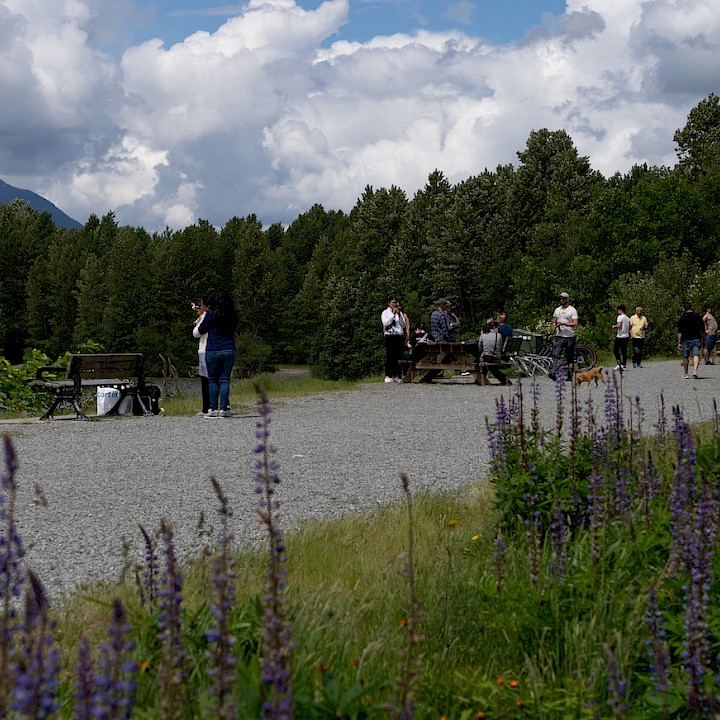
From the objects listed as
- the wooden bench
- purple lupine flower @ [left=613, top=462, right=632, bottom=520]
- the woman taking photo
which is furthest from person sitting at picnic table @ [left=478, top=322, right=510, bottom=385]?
purple lupine flower @ [left=613, top=462, right=632, bottom=520]

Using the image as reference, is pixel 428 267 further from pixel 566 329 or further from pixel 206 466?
pixel 206 466

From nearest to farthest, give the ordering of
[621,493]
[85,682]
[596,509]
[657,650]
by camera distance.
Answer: [85,682]
[657,650]
[596,509]
[621,493]

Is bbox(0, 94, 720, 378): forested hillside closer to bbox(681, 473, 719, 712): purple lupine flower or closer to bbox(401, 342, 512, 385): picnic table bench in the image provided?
bbox(401, 342, 512, 385): picnic table bench

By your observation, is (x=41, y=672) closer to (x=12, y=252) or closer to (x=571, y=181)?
(x=571, y=181)

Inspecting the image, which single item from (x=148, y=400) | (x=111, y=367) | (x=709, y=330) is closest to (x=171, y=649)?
(x=111, y=367)

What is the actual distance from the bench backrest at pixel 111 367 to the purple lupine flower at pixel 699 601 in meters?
12.9

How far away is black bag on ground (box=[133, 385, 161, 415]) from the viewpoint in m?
16.3

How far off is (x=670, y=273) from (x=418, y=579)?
4318 cm

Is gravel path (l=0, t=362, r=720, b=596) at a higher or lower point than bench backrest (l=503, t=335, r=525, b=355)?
lower

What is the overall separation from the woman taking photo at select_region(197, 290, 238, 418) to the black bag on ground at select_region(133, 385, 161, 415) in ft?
4.70

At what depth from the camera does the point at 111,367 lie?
52.7 feet

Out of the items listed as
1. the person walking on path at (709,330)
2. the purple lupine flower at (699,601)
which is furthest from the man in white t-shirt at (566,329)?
the purple lupine flower at (699,601)

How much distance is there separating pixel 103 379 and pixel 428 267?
48877 millimetres

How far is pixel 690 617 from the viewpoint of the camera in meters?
3.22
